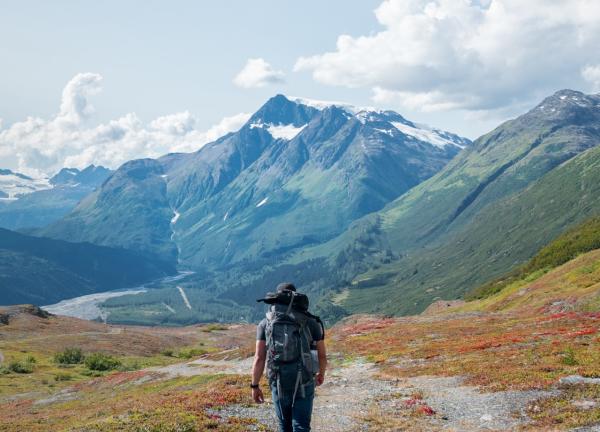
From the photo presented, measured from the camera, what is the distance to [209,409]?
26.1 metres

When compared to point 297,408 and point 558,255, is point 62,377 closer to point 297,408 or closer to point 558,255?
point 297,408

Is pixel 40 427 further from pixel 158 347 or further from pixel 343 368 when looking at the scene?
pixel 158 347

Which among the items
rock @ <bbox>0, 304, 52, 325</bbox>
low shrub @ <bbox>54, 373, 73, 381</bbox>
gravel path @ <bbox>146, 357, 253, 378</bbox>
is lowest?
low shrub @ <bbox>54, 373, 73, 381</bbox>

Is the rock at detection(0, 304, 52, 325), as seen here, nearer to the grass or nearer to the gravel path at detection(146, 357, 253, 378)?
the gravel path at detection(146, 357, 253, 378)

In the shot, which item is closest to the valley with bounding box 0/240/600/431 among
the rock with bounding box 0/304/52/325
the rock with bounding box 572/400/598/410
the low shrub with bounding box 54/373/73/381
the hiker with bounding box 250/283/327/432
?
the rock with bounding box 572/400/598/410

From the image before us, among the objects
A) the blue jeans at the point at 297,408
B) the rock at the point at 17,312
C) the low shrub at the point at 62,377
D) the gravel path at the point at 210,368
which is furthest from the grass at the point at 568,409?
the rock at the point at 17,312

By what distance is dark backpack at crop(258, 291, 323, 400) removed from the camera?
14805 mm

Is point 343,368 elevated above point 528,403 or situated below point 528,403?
below

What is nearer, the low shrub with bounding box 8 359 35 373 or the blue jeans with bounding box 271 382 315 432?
the blue jeans with bounding box 271 382 315 432

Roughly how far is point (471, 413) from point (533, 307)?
50.1m

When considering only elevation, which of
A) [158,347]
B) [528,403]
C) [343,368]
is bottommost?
[158,347]

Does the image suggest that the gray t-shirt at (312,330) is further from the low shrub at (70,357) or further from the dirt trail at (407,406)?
the low shrub at (70,357)

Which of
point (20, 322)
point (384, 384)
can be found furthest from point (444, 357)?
point (20, 322)

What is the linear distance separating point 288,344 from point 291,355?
12.6 inches
